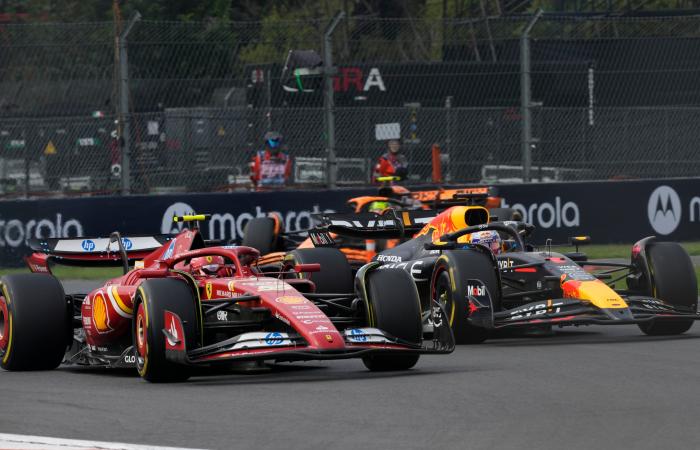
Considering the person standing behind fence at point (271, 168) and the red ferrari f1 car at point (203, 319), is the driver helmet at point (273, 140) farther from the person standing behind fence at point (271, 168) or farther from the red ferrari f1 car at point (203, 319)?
the red ferrari f1 car at point (203, 319)

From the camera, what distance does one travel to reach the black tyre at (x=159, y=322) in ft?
29.5

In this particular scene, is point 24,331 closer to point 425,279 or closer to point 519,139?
point 425,279

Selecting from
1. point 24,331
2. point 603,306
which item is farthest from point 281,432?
point 603,306

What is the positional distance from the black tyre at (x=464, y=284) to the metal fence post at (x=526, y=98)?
30.9 ft

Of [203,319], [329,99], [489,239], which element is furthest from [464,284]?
[329,99]

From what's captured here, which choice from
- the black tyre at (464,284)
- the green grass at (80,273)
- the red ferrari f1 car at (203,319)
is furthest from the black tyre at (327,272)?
the green grass at (80,273)

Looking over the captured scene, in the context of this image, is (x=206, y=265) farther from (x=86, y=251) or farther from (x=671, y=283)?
(x=671, y=283)

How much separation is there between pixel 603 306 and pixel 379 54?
600 inches

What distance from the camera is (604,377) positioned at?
9.27 meters

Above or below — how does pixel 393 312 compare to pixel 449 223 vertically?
below

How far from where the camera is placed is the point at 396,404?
7969 mm

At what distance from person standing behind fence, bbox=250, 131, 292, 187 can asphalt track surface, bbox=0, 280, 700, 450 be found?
11.0 metres

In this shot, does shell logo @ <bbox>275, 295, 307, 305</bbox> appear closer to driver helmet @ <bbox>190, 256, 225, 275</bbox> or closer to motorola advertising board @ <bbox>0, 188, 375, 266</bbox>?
driver helmet @ <bbox>190, 256, 225, 275</bbox>

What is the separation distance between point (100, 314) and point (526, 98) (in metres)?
12.1
